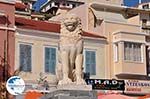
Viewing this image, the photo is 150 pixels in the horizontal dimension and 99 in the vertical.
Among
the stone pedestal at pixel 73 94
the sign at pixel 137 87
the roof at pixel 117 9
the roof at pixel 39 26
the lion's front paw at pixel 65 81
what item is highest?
the roof at pixel 117 9

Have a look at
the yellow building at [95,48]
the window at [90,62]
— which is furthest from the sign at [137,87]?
the window at [90,62]

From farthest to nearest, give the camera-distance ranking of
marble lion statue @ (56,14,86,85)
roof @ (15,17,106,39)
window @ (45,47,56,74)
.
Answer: roof @ (15,17,106,39) < window @ (45,47,56,74) < marble lion statue @ (56,14,86,85)

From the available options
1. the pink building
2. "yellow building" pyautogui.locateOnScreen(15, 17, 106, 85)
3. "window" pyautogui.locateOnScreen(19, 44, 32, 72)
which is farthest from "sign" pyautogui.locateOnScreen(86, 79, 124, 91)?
the pink building

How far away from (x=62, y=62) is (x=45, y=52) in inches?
834

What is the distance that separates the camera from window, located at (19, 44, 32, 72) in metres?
32.8

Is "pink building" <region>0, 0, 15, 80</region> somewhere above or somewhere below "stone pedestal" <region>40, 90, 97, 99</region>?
above

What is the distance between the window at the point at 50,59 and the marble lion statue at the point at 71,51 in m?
21.1

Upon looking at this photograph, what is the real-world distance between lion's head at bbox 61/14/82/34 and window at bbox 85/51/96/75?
2239cm

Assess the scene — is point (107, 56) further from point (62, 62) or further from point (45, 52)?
point (62, 62)

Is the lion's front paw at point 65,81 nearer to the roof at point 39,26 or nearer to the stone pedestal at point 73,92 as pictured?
the stone pedestal at point 73,92

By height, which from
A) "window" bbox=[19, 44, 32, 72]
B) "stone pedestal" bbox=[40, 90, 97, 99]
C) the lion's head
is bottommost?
"stone pedestal" bbox=[40, 90, 97, 99]

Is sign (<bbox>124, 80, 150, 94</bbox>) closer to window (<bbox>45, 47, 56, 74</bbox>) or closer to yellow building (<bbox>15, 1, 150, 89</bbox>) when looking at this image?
yellow building (<bbox>15, 1, 150, 89</bbox>)

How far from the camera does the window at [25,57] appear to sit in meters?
32.8

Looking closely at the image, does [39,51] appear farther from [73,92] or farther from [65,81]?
[73,92]
